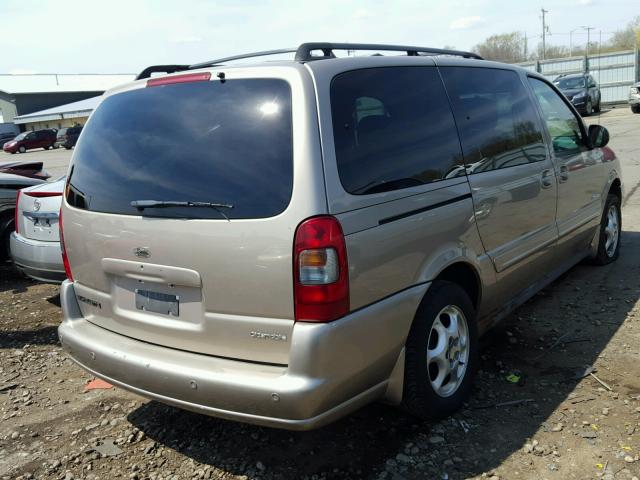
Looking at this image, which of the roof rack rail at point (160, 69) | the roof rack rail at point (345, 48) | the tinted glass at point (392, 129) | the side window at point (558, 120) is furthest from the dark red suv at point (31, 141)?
the tinted glass at point (392, 129)

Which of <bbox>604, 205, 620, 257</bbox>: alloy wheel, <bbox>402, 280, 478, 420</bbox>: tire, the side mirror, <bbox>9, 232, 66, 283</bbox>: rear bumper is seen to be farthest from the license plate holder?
<bbox>604, 205, 620, 257</bbox>: alloy wheel

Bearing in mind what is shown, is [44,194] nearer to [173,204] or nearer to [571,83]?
[173,204]

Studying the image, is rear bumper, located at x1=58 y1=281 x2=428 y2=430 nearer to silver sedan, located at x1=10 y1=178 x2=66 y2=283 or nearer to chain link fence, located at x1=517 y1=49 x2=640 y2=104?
silver sedan, located at x1=10 y1=178 x2=66 y2=283

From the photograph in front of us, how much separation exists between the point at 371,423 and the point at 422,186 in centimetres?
135

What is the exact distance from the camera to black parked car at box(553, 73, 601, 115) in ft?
78.3

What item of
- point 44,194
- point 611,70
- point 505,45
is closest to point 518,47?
point 505,45

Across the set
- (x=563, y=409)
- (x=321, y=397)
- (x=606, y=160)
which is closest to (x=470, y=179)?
(x=563, y=409)

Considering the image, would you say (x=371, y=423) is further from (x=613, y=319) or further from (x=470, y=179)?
(x=613, y=319)

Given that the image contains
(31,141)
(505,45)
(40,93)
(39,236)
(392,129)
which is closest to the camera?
(392,129)

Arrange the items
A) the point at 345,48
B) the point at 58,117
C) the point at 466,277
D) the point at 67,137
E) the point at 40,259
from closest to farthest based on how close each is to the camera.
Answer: the point at 345,48, the point at 466,277, the point at 40,259, the point at 67,137, the point at 58,117

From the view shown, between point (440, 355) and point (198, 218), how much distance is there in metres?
1.48

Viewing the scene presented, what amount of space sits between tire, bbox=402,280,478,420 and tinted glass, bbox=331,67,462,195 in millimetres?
646

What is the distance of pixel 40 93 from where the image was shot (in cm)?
6662

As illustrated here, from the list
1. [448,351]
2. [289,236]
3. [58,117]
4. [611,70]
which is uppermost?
[58,117]
